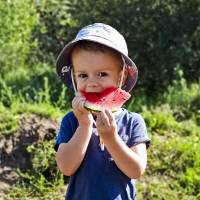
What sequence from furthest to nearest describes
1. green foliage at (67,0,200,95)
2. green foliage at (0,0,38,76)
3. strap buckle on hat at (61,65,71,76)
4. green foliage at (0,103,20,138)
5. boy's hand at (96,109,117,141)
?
green foliage at (0,0,38,76) → green foliage at (67,0,200,95) → green foliage at (0,103,20,138) → strap buckle on hat at (61,65,71,76) → boy's hand at (96,109,117,141)

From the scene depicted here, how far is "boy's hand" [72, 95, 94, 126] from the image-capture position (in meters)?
2.48

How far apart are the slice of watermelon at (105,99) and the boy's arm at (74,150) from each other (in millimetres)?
90

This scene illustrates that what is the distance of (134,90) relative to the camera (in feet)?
24.8

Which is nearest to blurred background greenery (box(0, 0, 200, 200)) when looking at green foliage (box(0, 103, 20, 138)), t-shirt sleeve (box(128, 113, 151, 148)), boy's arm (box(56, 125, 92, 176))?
green foliage (box(0, 103, 20, 138))

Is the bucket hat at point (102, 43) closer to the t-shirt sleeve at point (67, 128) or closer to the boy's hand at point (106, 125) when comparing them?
the t-shirt sleeve at point (67, 128)

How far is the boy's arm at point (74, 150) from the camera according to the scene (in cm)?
252

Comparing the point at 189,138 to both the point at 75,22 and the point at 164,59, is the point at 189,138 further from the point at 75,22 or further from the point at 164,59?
the point at 75,22

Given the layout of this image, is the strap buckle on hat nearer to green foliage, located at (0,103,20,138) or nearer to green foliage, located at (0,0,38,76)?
green foliage, located at (0,103,20,138)

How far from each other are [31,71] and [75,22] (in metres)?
1.12

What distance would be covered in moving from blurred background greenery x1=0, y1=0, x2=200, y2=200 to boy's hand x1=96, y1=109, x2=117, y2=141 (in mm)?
2171

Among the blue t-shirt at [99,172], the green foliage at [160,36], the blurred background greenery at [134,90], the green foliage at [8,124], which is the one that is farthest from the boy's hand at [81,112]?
the green foliage at [160,36]

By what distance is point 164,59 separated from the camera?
734cm

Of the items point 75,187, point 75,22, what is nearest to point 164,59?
point 75,22

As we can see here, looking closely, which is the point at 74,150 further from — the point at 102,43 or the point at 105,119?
the point at 102,43
